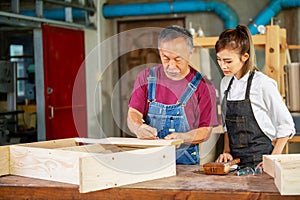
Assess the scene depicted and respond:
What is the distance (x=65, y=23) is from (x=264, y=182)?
4.42 m

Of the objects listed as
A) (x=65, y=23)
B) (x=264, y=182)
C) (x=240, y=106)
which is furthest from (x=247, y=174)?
(x=65, y=23)

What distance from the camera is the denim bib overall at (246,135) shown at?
2.38 metres

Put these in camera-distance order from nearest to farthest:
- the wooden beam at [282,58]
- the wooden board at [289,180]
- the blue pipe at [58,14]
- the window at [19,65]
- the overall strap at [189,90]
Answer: the wooden board at [289,180], the overall strap at [189,90], the wooden beam at [282,58], the blue pipe at [58,14], the window at [19,65]

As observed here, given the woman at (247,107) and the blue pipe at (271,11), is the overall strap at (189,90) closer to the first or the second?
the woman at (247,107)

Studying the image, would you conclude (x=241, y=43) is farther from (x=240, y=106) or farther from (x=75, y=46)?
(x=75, y=46)

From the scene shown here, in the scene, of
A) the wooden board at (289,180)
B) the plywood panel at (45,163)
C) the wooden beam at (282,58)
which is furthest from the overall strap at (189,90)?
the wooden beam at (282,58)

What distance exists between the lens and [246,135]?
7.91 ft

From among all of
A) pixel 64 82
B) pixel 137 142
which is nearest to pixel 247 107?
pixel 137 142

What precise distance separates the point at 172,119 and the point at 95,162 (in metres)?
0.76

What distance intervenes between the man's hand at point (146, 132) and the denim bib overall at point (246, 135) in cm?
44

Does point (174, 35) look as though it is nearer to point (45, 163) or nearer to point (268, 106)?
point (268, 106)

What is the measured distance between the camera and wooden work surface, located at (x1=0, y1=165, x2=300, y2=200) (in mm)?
1675

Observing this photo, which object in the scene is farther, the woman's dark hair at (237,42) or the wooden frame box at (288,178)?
the woman's dark hair at (237,42)

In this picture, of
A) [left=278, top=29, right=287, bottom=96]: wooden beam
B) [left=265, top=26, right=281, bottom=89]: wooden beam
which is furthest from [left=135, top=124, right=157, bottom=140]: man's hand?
[left=278, top=29, right=287, bottom=96]: wooden beam
